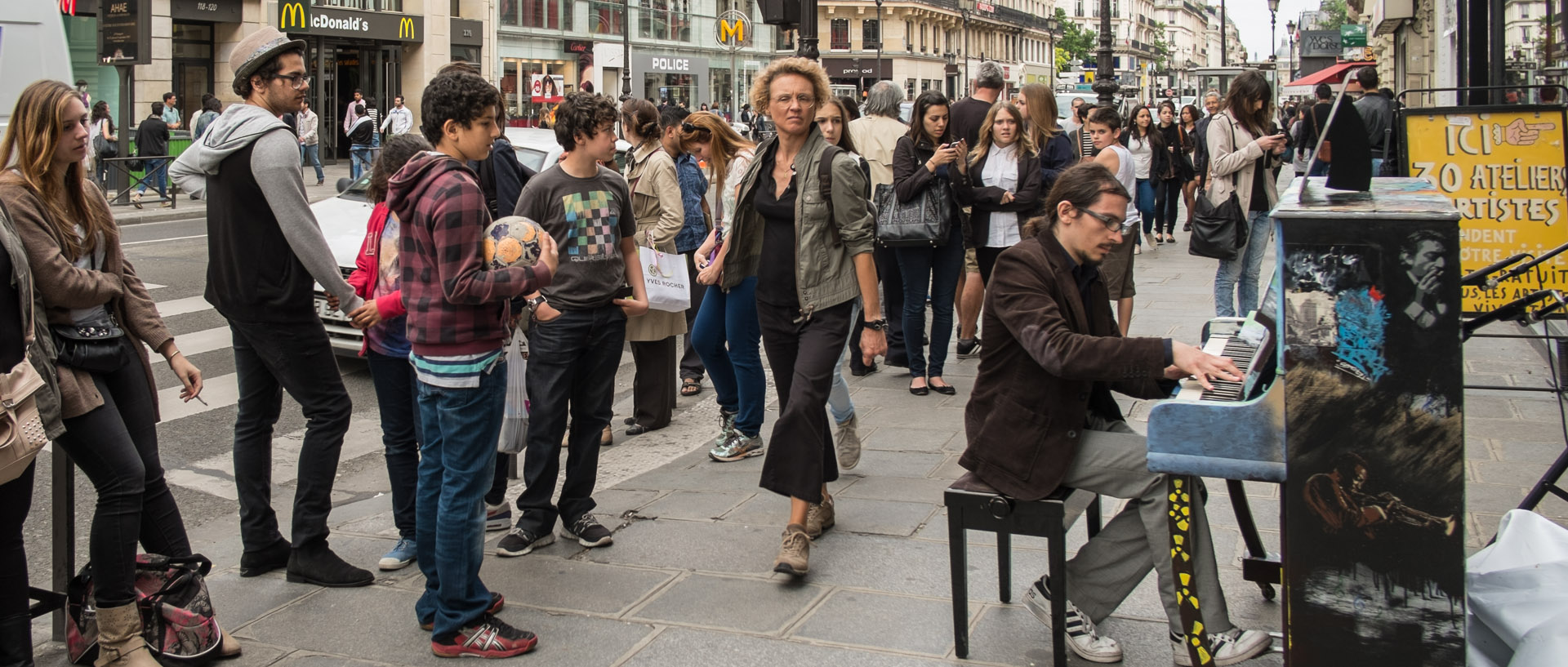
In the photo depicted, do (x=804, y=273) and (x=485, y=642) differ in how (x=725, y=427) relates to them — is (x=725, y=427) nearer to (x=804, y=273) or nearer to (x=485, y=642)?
(x=804, y=273)

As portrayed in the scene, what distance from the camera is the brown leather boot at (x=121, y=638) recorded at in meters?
3.79

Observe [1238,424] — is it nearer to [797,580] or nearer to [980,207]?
[797,580]

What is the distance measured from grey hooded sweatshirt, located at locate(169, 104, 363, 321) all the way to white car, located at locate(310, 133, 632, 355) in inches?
119

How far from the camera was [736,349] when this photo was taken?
6.30 metres

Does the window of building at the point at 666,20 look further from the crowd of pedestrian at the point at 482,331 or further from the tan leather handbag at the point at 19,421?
the tan leather handbag at the point at 19,421

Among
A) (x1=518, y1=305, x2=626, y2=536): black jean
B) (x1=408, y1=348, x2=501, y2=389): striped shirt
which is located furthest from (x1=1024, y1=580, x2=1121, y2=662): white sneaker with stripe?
(x1=518, y1=305, x2=626, y2=536): black jean

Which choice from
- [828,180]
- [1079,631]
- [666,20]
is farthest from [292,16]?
[1079,631]

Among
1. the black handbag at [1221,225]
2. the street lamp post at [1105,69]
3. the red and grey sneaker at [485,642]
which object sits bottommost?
the red and grey sneaker at [485,642]

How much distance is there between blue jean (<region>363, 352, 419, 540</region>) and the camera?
4758 mm

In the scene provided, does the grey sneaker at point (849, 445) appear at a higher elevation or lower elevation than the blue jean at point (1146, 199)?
lower

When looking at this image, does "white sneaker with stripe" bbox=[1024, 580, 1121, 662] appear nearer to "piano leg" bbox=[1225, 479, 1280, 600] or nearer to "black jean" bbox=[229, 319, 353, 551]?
"piano leg" bbox=[1225, 479, 1280, 600]

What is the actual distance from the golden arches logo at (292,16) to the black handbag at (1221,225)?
82.2ft

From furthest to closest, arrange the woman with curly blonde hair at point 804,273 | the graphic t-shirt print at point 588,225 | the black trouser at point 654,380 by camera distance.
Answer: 1. the black trouser at point 654,380
2. the graphic t-shirt print at point 588,225
3. the woman with curly blonde hair at point 804,273

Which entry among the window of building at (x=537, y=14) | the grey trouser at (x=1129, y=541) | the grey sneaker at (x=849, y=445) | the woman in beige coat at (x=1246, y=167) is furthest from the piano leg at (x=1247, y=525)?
the window of building at (x=537, y=14)
